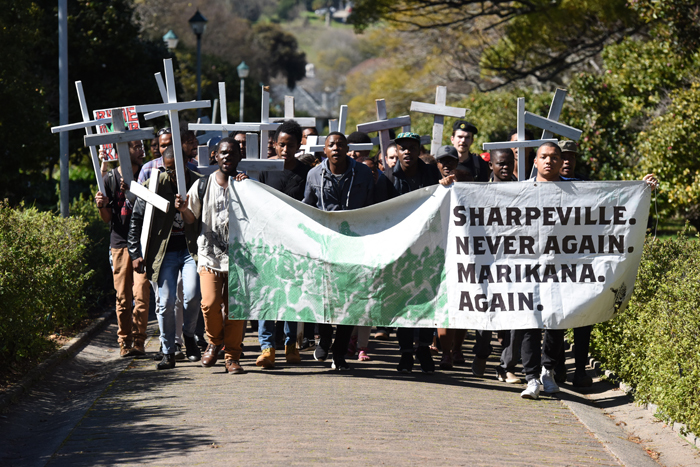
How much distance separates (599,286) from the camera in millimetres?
7527

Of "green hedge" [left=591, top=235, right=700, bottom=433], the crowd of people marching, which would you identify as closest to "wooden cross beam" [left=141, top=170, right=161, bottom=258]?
the crowd of people marching

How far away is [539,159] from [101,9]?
1782 cm

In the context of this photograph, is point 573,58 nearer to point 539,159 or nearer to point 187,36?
point 539,159

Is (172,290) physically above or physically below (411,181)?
below

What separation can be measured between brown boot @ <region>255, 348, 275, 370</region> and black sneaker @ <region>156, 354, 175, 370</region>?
77cm

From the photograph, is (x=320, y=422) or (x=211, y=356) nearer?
(x=320, y=422)

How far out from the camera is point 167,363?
26.9ft

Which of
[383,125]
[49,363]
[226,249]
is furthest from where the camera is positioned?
[383,125]

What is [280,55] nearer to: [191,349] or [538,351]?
[191,349]

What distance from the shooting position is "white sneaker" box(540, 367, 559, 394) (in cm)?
750

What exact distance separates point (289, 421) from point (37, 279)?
311cm

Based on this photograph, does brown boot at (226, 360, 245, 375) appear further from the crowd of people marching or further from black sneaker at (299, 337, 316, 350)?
black sneaker at (299, 337, 316, 350)

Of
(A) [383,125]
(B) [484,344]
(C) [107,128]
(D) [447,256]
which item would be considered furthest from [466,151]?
(C) [107,128]

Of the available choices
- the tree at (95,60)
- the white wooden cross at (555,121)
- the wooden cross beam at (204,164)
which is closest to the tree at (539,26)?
the tree at (95,60)
